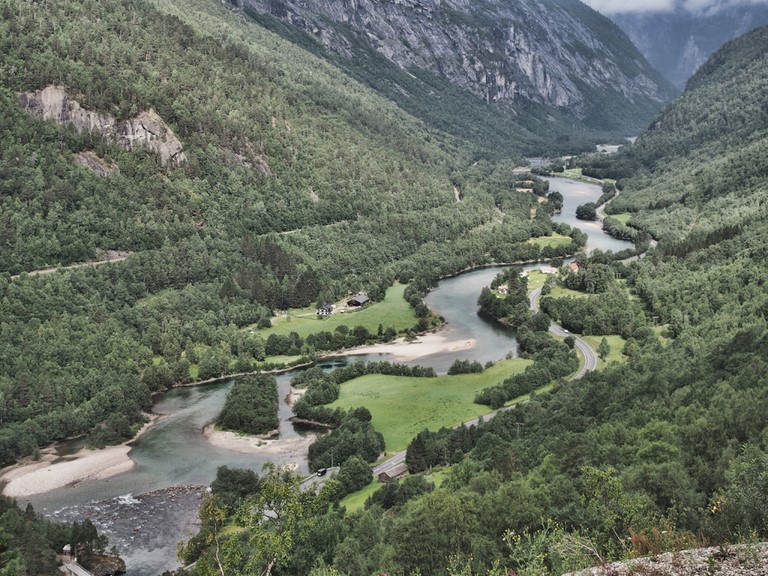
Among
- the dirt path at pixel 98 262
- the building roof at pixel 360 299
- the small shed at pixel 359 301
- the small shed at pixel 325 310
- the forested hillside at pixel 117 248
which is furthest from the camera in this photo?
the building roof at pixel 360 299

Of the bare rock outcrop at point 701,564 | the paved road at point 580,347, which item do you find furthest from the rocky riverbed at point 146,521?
the paved road at point 580,347

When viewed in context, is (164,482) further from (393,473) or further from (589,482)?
(589,482)

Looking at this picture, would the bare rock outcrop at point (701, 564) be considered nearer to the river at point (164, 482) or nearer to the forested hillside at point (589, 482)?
the forested hillside at point (589, 482)

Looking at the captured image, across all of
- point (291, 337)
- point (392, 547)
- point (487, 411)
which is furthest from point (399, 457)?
point (291, 337)

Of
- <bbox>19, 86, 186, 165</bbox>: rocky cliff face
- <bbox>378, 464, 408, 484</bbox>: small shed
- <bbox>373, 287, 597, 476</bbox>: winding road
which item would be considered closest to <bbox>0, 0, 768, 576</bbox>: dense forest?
<bbox>378, 464, 408, 484</bbox>: small shed

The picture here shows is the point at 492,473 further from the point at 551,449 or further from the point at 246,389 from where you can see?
the point at 246,389

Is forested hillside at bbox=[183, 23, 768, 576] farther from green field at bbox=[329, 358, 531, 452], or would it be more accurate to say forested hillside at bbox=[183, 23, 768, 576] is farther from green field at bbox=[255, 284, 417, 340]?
green field at bbox=[255, 284, 417, 340]

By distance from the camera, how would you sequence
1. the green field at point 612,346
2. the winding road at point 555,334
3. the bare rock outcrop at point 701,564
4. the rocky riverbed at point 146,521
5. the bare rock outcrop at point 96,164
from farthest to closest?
the bare rock outcrop at point 96,164, the green field at point 612,346, the winding road at point 555,334, the rocky riverbed at point 146,521, the bare rock outcrop at point 701,564
